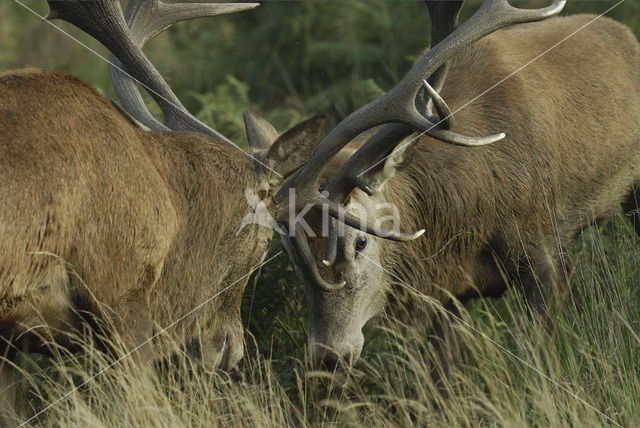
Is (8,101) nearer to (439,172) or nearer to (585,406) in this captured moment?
(439,172)

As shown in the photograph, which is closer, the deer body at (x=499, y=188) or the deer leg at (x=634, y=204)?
the deer body at (x=499, y=188)

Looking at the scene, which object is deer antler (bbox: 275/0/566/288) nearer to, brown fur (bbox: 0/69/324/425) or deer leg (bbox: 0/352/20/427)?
brown fur (bbox: 0/69/324/425)

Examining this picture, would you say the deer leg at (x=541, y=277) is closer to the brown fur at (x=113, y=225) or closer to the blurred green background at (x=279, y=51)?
the brown fur at (x=113, y=225)

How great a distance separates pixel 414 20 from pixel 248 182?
223 inches

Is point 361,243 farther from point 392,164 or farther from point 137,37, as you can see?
point 137,37

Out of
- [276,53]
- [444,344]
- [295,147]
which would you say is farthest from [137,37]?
[276,53]

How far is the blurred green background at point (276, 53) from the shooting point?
27.9ft

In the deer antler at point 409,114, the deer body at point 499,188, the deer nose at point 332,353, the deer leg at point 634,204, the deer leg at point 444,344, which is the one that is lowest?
the deer leg at point 444,344

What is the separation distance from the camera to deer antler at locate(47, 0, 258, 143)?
176 inches

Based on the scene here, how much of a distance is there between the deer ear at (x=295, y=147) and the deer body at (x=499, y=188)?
0.69 m

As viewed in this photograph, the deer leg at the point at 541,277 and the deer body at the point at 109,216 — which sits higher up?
the deer body at the point at 109,216

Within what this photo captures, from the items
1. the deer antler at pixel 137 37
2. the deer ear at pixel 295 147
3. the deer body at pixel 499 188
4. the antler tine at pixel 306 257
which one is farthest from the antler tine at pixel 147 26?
the deer body at pixel 499 188

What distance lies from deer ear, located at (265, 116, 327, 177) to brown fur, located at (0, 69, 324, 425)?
0.06 ft

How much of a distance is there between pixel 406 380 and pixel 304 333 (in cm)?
97
